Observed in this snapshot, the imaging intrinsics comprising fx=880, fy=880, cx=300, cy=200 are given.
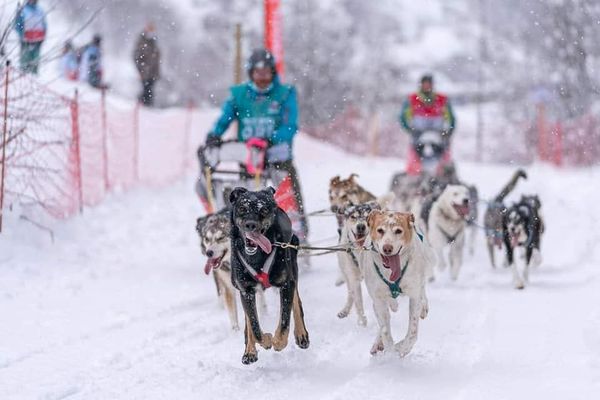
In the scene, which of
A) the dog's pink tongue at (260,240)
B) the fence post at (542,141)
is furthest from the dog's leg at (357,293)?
the fence post at (542,141)

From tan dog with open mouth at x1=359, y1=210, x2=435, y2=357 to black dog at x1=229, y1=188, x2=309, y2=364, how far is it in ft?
1.39

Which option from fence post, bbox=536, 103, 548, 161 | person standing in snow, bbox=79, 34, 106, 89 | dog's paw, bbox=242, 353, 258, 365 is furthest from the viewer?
fence post, bbox=536, 103, 548, 161

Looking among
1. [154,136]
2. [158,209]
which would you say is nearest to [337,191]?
[158,209]

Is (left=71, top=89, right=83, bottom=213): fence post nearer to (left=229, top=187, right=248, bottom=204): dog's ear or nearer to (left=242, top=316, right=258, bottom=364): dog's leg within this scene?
(left=229, top=187, right=248, bottom=204): dog's ear

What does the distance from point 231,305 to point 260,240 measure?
1.35 meters

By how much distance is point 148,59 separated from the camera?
1655cm

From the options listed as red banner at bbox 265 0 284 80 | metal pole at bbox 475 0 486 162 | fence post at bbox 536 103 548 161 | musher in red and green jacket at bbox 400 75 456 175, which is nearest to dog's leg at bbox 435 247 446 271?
musher in red and green jacket at bbox 400 75 456 175

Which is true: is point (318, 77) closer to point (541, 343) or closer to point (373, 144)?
point (373, 144)

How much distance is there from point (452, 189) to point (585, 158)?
10.7 metres

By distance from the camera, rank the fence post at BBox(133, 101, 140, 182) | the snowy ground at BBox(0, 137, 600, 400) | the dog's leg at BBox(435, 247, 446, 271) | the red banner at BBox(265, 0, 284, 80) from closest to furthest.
Result: the snowy ground at BBox(0, 137, 600, 400) → the dog's leg at BBox(435, 247, 446, 271) → the fence post at BBox(133, 101, 140, 182) → the red banner at BBox(265, 0, 284, 80)

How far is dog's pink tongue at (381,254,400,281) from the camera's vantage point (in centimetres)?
463

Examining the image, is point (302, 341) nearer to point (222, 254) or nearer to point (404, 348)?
point (404, 348)

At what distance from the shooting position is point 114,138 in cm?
1181

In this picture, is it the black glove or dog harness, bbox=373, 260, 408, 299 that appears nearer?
dog harness, bbox=373, 260, 408, 299
